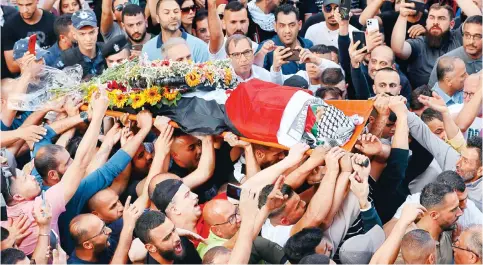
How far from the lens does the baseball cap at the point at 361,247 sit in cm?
757

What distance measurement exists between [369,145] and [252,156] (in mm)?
946

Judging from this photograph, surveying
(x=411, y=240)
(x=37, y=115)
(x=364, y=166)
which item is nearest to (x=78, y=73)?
(x=37, y=115)

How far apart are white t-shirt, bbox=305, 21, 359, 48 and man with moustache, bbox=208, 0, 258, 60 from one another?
78cm

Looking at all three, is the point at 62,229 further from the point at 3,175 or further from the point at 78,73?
the point at 78,73

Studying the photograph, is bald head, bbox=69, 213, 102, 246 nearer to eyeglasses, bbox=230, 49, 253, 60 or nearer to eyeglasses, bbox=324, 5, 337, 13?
eyeglasses, bbox=230, 49, 253, 60

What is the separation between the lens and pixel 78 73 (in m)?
9.79

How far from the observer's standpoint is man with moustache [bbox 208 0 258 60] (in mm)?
10727

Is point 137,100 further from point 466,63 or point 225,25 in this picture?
point 466,63

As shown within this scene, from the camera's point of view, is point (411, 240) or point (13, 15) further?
point (13, 15)

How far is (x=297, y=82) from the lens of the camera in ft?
32.6

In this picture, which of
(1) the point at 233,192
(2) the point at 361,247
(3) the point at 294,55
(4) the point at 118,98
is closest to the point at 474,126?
(3) the point at 294,55

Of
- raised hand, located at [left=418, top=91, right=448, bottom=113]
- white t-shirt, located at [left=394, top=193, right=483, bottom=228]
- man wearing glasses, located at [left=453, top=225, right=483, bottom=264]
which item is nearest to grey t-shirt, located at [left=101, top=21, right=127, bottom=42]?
raised hand, located at [left=418, top=91, right=448, bottom=113]

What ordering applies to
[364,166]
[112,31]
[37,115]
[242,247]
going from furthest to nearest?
[112,31]
[37,115]
[364,166]
[242,247]

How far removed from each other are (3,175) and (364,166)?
9.11ft
